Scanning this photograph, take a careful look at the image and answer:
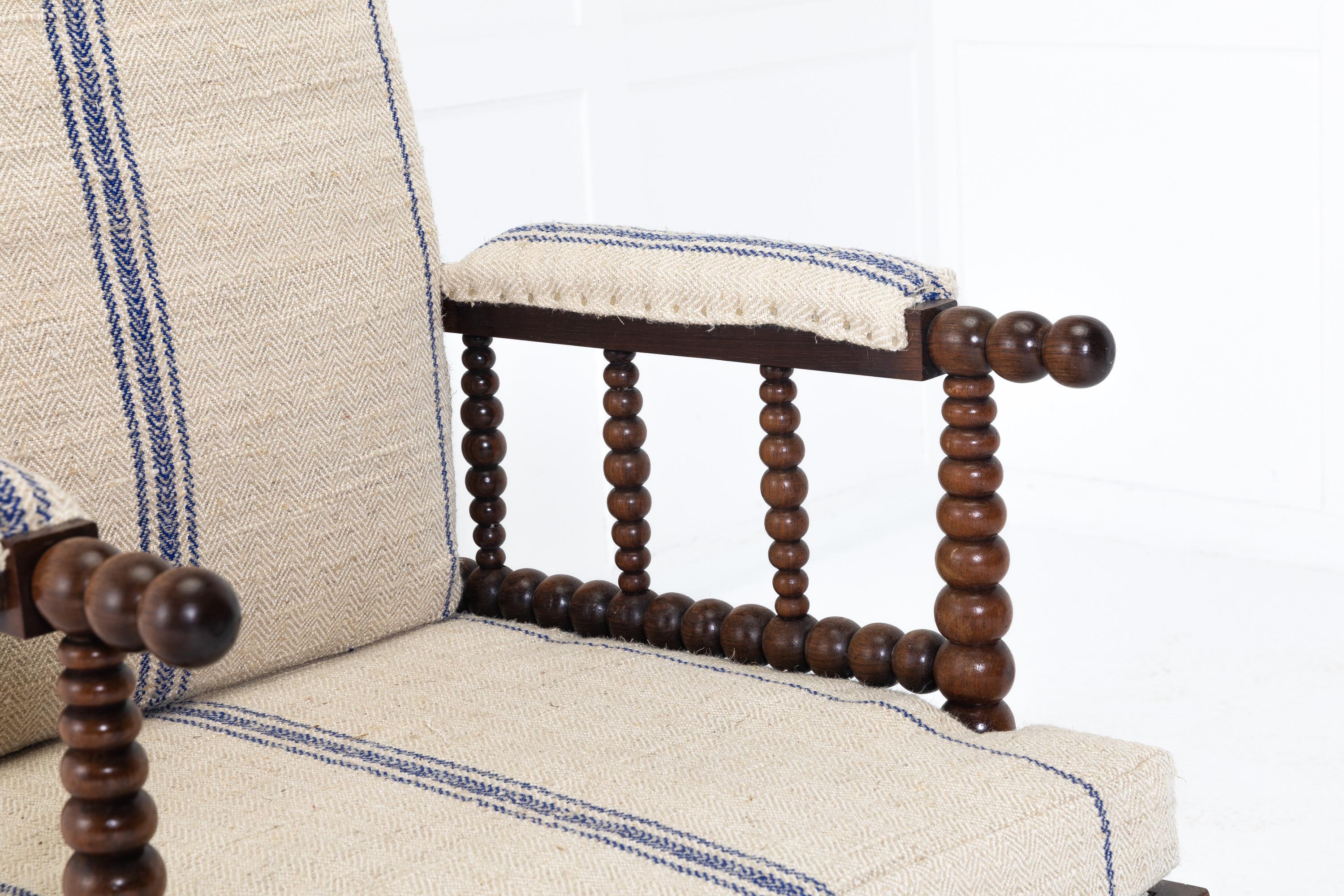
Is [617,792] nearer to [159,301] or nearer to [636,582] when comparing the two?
[636,582]

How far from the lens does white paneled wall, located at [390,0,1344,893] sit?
210cm

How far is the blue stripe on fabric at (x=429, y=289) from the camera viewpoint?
115cm

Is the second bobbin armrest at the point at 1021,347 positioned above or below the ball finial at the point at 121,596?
above

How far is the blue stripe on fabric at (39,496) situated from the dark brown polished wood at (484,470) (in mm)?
564

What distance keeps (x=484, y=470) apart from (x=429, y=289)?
0.17 meters

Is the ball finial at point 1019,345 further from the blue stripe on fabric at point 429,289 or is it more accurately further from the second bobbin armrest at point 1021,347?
the blue stripe on fabric at point 429,289

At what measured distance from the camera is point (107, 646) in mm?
609

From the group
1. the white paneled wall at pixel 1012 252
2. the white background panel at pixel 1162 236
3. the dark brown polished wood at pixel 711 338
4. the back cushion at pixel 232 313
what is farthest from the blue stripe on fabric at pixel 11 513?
the white background panel at pixel 1162 236

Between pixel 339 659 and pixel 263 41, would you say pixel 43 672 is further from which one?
pixel 263 41

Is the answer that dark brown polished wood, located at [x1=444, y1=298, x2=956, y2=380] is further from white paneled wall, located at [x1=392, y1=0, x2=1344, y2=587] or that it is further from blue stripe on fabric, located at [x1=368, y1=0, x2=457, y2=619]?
white paneled wall, located at [x1=392, y1=0, x2=1344, y2=587]

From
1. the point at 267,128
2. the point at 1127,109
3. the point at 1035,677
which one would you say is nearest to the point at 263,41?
the point at 267,128

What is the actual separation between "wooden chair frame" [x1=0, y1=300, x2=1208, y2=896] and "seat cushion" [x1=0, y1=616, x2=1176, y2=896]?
0.16ft

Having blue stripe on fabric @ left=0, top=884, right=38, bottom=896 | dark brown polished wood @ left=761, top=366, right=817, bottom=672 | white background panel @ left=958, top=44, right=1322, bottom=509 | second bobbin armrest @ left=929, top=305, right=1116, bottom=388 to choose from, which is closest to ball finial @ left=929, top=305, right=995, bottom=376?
second bobbin armrest @ left=929, top=305, right=1116, bottom=388

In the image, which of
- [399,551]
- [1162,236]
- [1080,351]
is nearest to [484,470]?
[399,551]
